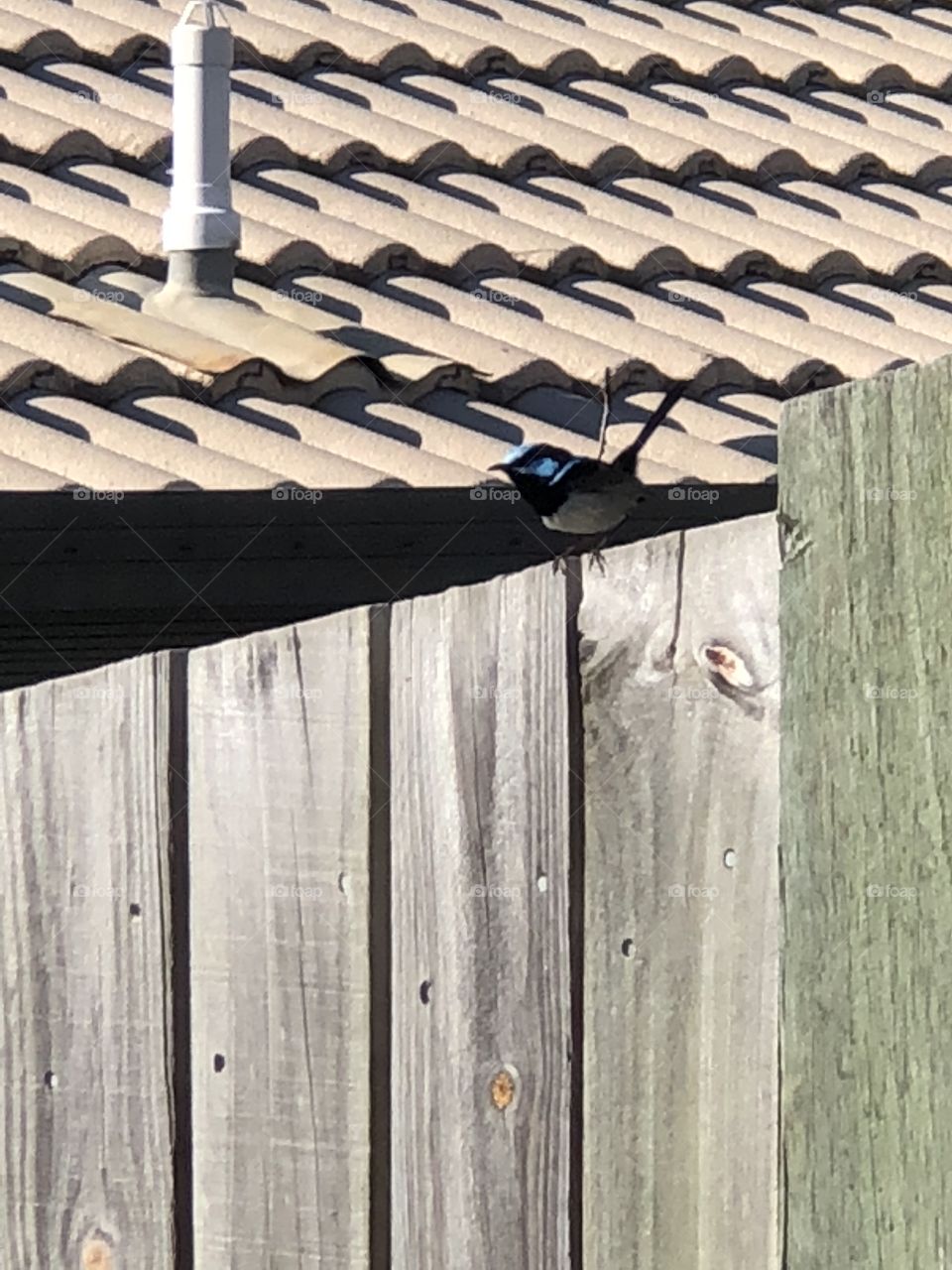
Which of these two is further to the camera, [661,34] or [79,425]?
[661,34]

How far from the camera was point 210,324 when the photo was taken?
4.84 m

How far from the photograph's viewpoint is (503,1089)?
1634 mm

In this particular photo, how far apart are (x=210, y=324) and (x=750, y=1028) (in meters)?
3.59

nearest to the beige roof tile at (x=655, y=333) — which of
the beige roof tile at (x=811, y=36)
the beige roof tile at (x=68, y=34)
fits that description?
the beige roof tile at (x=68, y=34)

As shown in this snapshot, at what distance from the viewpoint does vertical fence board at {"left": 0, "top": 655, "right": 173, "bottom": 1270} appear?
1.88m

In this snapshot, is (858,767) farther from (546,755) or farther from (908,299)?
(908,299)

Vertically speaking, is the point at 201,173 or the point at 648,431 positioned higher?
the point at 201,173

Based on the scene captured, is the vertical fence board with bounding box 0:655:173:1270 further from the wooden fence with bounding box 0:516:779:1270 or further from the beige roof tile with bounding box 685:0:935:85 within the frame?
the beige roof tile with bounding box 685:0:935:85

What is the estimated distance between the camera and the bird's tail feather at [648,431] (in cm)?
444

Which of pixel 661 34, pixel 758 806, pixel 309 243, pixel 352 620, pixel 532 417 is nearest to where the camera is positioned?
pixel 758 806

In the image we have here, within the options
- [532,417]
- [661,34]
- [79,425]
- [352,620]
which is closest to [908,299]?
[532,417]

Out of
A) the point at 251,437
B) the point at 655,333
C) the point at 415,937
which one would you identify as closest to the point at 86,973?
the point at 415,937

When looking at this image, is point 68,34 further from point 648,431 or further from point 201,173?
point 648,431

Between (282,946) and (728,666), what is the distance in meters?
0.52
